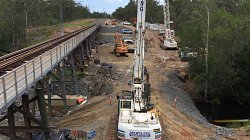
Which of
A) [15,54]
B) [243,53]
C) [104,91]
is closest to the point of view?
[15,54]

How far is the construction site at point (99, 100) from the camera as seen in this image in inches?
752

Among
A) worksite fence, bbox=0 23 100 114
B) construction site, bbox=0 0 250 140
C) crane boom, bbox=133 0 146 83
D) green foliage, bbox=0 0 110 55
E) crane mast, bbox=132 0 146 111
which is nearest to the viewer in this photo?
worksite fence, bbox=0 23 100 114

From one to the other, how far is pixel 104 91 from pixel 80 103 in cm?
367

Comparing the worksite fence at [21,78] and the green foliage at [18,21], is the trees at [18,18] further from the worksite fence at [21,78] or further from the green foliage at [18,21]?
the worksite fence at [21,78]

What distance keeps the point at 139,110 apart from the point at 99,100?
13.1 meters

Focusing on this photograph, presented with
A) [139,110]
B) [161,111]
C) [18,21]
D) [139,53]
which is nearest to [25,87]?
[139,110]

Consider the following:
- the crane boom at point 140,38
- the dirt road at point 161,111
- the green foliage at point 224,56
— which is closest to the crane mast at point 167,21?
the dirt road at point 161,111

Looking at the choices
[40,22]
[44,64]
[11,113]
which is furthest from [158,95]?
[40,22]

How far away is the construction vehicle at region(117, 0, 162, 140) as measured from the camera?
1866 centimetres

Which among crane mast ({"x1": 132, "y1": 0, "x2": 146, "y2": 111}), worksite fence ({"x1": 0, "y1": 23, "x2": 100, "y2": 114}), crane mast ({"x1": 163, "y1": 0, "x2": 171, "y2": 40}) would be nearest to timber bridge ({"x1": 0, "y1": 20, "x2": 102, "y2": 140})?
worksite fence ({"x1": 0, "y1": 23, "x2": 100, "y2": 114})

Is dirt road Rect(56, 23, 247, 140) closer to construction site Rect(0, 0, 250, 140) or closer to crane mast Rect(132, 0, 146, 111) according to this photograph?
construction site Rect(0, 0, 250, 140)

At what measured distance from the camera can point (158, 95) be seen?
3566 cm

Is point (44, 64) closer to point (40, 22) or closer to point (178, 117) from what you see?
point (178, 117)

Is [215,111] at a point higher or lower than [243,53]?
lower
